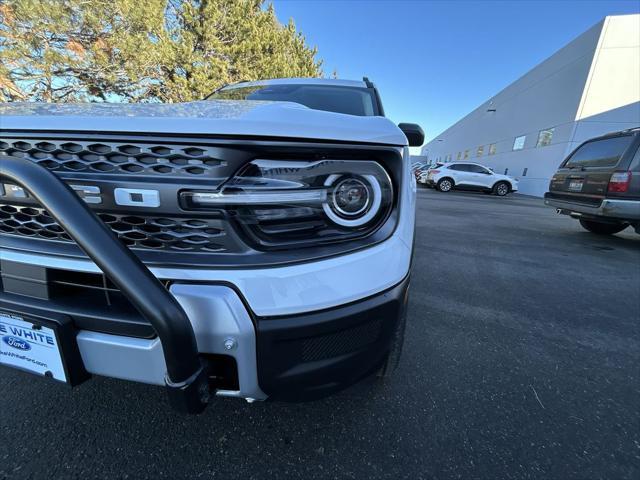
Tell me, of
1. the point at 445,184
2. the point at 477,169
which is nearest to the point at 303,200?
the point at 445,184

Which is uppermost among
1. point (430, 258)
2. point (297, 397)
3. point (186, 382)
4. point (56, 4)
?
point (56, 4)

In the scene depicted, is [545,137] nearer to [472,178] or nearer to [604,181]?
[472,178]

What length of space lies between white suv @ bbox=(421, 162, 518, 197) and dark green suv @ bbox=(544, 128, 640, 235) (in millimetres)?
10388

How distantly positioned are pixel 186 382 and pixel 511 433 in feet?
4.59

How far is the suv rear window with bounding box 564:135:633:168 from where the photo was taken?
459 cm

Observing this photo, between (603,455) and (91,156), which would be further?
(603,455)

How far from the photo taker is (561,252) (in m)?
4.49

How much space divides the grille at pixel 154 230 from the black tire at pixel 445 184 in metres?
16.8

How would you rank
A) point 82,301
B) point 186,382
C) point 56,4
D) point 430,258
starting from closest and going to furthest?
point 186,382, point 82,301, point 430,258, point 56,4

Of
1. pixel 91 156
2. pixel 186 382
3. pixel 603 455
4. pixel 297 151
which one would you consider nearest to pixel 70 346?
pixel 186 382

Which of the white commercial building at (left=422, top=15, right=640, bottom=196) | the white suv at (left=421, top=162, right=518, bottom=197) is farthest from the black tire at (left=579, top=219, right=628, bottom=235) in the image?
the white commercial building at (left=422, top=15, right=640, bottom=196)

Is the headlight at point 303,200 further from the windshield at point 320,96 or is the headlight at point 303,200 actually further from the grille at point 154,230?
the windshield at point 320,96

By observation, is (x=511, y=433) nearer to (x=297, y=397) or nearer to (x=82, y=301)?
(x=297, y=397)

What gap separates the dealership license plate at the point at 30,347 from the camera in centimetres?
88
